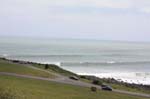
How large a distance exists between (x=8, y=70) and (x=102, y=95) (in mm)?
19316

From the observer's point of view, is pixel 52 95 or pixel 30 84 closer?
pixel 52 95

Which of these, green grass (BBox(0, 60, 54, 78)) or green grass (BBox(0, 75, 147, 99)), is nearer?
green grass (BBox(0, 75, 147, 99))

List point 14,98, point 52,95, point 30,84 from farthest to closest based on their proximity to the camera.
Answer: point 30,84
point 52,95
point 14,98

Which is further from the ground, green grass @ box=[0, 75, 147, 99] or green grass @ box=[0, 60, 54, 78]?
green grass @ box=[0, 60, 54, 78]

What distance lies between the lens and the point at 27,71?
208ft

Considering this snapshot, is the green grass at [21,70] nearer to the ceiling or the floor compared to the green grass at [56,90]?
nearer to the ceiling

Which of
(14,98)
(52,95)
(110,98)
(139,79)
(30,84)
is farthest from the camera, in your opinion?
(139,79)

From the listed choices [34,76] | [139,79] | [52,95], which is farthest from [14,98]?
[139,79]

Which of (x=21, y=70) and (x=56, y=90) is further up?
(x=21, y=70)

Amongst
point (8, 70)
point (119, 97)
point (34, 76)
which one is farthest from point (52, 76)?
point (119, 97)

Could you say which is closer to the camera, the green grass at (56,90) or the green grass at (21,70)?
the green grass at (56,90)

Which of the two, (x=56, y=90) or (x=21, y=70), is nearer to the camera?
(x=56, y=90)

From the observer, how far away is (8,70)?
61.5 meters

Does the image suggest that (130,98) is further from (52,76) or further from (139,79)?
(139,79)
